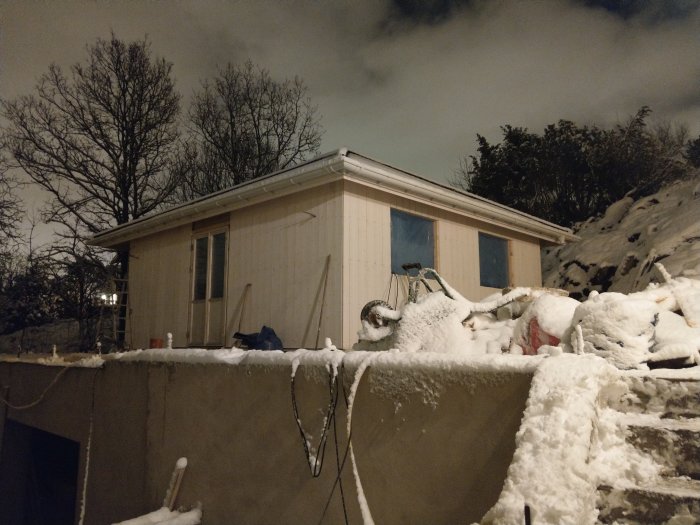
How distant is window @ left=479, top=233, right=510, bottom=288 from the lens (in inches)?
344

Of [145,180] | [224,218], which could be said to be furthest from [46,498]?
[145,180]

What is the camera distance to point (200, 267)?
8648 mm

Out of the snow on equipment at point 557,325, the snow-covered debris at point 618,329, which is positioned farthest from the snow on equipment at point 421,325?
the snow-covered debris at point 618,329

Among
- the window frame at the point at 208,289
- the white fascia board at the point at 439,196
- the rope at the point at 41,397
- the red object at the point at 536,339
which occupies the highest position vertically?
the white fascia board at the point at 439,196

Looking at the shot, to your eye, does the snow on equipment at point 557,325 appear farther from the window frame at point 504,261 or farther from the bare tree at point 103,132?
the bare tree at point 103,132

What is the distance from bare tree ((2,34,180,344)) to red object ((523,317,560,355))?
14.3 m

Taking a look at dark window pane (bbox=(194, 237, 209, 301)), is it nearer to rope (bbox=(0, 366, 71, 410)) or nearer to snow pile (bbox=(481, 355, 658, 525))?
rope (bbox=(0, 366, 71, 410))

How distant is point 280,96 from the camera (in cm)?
2177

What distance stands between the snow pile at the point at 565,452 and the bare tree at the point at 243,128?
1944cm

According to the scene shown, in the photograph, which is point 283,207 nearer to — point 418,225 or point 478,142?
point 418,225

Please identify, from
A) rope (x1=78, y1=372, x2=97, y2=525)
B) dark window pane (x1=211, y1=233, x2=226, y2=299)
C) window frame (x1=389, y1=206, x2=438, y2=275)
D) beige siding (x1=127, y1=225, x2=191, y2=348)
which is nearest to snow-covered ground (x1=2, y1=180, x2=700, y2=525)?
rope (x1=78, y1=372, x2=97, y2=525)

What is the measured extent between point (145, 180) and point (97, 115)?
2.77 metres

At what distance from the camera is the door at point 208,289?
8.10 m

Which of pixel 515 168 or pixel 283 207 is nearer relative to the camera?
pixel 283 207
